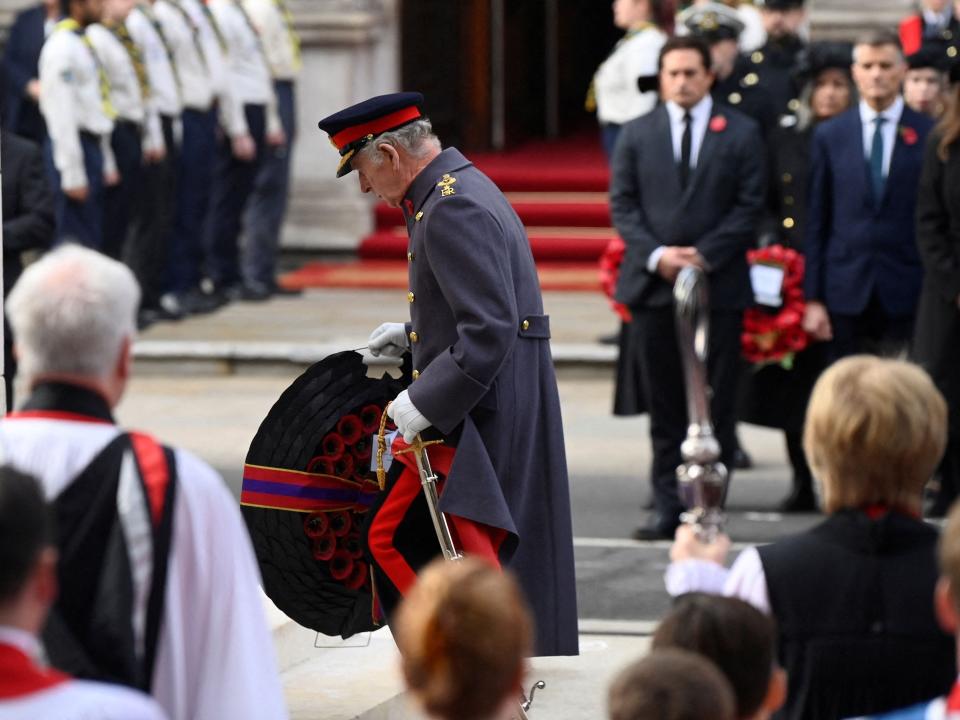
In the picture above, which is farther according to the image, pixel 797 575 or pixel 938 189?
pixel 938 189

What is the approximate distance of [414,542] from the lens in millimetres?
5750

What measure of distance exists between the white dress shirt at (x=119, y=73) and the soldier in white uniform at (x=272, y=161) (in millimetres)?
1448

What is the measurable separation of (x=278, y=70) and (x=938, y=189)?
6.98m

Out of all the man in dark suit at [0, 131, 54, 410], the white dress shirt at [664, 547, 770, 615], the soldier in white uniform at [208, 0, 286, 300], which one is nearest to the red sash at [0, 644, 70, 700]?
the white dress shirt at [664, 547, 770, 615]

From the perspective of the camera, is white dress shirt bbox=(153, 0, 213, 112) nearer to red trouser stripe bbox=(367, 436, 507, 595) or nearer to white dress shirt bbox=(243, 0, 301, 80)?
white dress shirt bbox=(243, 0, 301, 80)

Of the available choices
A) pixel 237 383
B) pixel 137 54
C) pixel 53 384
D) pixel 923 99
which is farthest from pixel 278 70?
pixel 53 384

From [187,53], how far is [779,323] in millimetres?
6213

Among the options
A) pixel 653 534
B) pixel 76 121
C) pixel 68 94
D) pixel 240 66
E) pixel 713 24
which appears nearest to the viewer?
pixel 653 534

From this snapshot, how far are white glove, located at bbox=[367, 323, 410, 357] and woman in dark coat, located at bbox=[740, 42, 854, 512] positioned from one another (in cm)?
370

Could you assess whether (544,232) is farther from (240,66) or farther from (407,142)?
(407,142)

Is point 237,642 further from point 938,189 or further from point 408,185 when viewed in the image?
point 938,189

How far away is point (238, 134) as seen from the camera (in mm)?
14477

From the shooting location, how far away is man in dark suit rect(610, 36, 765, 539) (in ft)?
29.1

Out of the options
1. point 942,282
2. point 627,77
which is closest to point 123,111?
point 627,77
